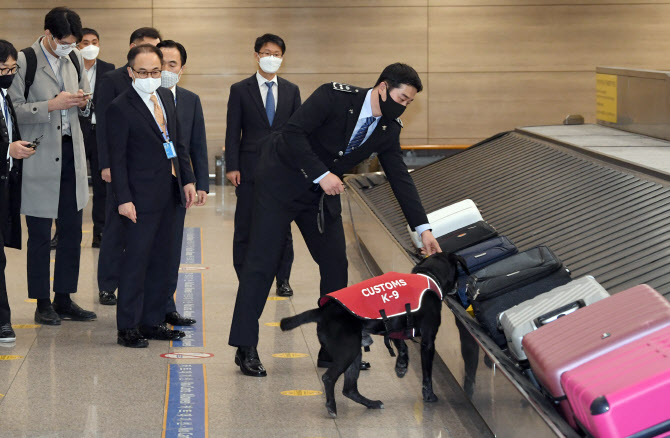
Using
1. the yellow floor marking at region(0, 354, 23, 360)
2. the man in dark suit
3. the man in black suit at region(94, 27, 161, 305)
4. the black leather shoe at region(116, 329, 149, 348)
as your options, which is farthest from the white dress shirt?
the yellow floor marking at region(0, 354, 23, 360)

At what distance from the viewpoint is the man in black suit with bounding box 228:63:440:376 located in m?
4.04

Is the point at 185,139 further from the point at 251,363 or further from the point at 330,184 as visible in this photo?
the point at 330,184

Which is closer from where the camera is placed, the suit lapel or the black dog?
the black dog

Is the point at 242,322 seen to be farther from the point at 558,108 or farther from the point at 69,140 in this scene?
the point at 558,108

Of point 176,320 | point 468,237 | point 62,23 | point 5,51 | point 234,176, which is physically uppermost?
point 62,23

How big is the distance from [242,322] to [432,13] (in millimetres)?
9505

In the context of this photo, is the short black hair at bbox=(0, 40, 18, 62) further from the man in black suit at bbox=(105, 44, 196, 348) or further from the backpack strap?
the man in black suit at bbox=(105, 44, 196, 348)

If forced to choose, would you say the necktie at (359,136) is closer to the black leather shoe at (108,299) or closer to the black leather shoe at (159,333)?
the black leather shoe at (159,333)

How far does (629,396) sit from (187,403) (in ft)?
7.26

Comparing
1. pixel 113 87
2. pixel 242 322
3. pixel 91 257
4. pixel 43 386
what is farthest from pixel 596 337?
pixel 91 257

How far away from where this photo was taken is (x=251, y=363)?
177 inches

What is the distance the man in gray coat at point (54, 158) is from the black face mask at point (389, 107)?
2.09 m

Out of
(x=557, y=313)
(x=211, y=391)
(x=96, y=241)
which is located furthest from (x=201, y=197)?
(x=96, y=241)

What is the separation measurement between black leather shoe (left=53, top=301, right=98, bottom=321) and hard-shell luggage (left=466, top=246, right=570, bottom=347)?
2.61 meters
